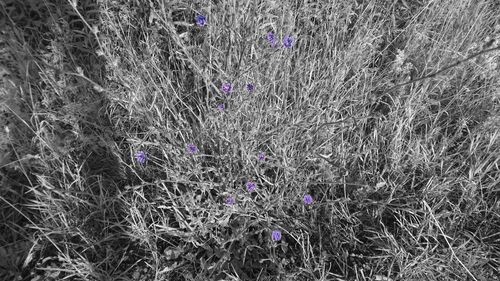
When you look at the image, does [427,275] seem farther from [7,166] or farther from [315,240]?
[7,166]

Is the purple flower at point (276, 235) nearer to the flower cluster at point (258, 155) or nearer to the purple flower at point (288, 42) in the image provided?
the flower cluster at point (258, 155)

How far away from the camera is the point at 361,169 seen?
174 centimetres

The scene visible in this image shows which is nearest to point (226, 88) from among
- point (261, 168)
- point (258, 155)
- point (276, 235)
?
point (258, 155)

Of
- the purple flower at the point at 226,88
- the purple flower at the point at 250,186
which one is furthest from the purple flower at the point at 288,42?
the purple flower at the point at 250,186

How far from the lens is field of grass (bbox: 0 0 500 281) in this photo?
5.06ft

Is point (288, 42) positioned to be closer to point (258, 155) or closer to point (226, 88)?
point (226, 88)

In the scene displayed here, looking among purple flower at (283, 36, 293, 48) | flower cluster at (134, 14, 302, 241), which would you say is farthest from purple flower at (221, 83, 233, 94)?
purple flower at (283, 36, 293, 48)

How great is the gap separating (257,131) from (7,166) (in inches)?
45.2

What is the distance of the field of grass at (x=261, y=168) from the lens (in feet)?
5.06

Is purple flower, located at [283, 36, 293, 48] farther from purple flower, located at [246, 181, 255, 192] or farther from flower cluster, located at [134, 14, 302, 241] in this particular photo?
purple flower, located at [246, 181, 255, 192]

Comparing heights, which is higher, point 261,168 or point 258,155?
point 258,155

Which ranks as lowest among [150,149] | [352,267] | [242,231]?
[352,267]

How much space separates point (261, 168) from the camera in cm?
171

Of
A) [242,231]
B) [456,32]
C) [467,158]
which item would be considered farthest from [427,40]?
[242,231]
